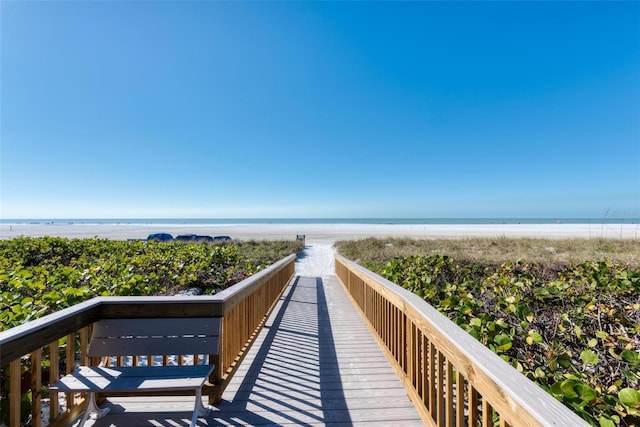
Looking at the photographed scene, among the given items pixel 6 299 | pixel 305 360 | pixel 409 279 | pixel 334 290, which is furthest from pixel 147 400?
pixel 334 290

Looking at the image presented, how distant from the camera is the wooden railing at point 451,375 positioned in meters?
0.96

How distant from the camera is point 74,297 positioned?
3043 mm

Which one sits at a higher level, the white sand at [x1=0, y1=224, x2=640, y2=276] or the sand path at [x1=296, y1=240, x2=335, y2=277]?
the white sand at [x1=0, y1=224, x2=640, y2=276]

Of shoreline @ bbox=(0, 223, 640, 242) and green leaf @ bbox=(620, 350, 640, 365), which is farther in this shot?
shoreline @ bbox=(0, 223, 640, 242)

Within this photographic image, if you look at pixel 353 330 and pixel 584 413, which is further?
pixel 353 330

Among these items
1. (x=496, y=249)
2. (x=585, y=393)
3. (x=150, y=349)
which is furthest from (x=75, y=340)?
(x=496, y=249)

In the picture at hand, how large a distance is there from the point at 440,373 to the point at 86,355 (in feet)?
8.36

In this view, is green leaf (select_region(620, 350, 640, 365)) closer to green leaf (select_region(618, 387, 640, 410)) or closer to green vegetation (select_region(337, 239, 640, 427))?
green vegetation (select_region(337, 239, 640, 427))

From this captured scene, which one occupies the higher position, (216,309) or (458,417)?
(216,309)

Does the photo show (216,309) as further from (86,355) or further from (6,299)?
(6,299)

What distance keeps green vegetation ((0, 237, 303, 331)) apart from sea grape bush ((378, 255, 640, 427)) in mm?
3749

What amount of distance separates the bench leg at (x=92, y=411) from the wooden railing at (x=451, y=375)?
7.56 feet

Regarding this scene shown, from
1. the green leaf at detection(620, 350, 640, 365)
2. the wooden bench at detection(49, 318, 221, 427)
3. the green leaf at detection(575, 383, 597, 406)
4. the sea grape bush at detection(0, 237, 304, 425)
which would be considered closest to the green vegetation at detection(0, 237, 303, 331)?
the sea grape bush at detection(0, 237, 304, 425)

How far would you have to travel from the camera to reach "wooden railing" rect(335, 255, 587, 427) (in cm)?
96
